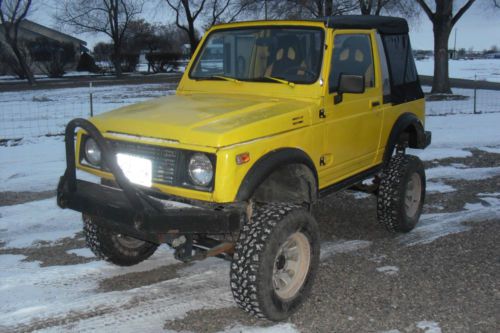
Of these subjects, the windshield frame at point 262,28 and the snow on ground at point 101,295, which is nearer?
the snow on ground at point 101,295

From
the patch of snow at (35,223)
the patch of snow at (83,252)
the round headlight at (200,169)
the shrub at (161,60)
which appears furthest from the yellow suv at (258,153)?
the shrub at (161,60)

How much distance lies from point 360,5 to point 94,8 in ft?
77.3

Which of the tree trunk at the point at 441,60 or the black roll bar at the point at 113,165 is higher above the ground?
the tree trunk at the point at 441,60

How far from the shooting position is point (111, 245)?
15.4 feet

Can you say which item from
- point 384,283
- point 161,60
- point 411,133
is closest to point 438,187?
point 411,133

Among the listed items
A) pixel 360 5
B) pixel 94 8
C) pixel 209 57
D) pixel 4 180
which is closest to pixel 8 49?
pixel 94 8

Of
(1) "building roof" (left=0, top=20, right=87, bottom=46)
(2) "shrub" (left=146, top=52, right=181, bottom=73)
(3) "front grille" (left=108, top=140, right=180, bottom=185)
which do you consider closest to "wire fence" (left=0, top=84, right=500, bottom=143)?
(3) "front grille" (left=108, top=140, right=180, bottom=185)

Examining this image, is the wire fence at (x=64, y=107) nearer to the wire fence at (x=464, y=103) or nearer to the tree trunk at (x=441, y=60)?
the wire fence at (x=464, y=103)

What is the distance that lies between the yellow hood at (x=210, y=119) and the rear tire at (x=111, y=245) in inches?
38.1

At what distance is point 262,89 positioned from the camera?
15.8 ft

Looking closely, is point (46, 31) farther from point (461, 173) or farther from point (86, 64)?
point (461, 173)

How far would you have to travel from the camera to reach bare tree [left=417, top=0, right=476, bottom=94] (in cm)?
2239

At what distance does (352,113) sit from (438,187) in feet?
10.5

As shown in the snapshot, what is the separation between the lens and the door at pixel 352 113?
471 centimetres
